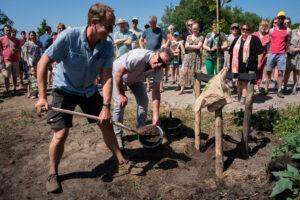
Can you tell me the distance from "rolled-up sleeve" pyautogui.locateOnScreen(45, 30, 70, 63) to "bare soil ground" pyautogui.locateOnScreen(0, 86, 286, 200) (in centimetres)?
166

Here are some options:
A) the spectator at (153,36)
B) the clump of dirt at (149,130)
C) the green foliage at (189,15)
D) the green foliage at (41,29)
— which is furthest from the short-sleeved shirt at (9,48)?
the green foliage at (189,15)

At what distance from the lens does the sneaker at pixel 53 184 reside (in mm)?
4172

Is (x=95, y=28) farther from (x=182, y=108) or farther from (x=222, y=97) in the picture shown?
(x=182, y=108)

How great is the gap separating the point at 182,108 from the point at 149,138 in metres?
2.81

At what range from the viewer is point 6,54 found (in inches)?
410

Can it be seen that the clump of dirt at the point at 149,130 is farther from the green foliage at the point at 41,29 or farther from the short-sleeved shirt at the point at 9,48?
the green foliage at the point at 41,29

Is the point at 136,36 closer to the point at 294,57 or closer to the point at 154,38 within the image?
the point at 154,38

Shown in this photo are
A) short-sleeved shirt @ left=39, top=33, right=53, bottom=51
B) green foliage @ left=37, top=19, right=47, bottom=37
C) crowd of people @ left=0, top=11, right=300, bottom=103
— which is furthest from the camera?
green foliage @ left=37, top=19, right=47, bottom=37

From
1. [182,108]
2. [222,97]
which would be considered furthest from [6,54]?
[222,97]

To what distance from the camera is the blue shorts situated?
342 inches

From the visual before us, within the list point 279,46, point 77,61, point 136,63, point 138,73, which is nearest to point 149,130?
point 138,73

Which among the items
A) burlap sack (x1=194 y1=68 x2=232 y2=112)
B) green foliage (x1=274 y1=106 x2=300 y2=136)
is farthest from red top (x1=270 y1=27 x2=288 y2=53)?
burlap sack (x1=194 y1=68 x2=232 y2=112)

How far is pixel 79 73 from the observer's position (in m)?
4.01

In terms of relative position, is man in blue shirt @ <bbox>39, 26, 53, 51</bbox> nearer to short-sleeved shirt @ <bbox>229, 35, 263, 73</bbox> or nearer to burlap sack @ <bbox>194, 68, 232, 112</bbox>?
short-sleeved shirt @ <bbox>229, 35, 263, 73</bbox>
